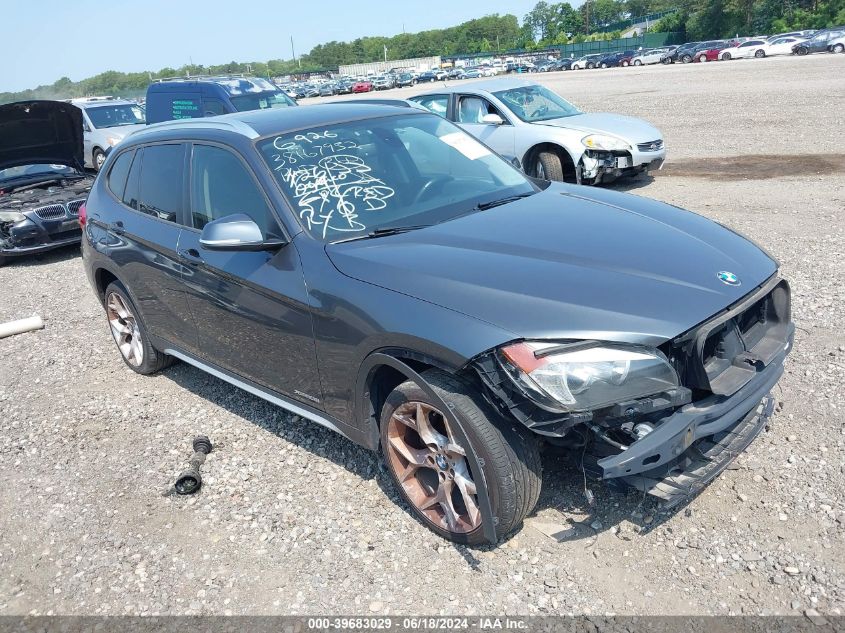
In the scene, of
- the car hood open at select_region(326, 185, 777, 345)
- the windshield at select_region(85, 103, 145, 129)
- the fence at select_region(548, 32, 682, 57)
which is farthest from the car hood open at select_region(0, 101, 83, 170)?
the fence at select_region(548, 32, 682, 57)

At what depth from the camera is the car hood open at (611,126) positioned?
10.1m

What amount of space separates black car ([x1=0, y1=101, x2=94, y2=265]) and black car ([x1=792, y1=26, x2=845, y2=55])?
1821 inches

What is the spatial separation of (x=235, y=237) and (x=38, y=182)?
8047 millimetres

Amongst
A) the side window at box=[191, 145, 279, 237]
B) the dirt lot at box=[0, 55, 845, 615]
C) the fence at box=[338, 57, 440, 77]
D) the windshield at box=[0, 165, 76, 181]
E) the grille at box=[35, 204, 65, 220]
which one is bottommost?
the dirt lot at box=[0, 55, 845, 615]

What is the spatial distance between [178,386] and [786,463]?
4.06 metres

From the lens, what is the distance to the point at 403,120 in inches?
176

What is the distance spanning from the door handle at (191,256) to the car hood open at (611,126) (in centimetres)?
731

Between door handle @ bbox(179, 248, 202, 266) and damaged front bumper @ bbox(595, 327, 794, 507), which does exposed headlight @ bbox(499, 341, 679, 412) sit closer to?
damaged front bumper @ bbox(595, 327, 794, 507)

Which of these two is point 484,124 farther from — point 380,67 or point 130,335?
point 380,67

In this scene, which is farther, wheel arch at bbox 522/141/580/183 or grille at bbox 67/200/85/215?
wheel arch at bbox 522/141/580/183

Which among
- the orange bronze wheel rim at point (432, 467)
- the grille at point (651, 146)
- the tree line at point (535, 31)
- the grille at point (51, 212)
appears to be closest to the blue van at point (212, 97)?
the grille at point (51, 212)

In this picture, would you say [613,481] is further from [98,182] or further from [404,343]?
[98,182]

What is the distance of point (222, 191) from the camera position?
4.04m

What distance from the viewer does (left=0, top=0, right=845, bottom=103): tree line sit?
228 feet
